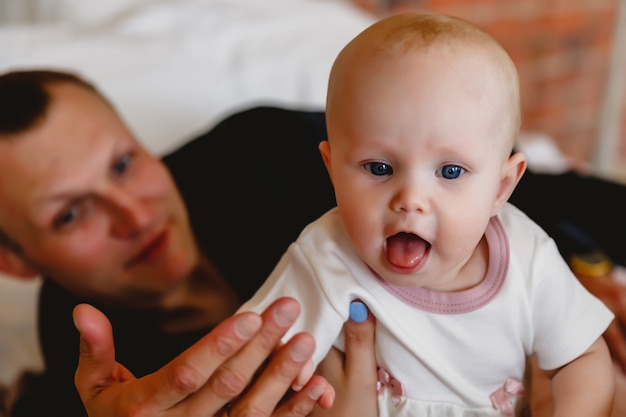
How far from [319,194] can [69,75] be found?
1.42 feet

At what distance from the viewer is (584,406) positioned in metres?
0.59

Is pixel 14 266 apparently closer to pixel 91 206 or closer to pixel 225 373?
pixel 91 206

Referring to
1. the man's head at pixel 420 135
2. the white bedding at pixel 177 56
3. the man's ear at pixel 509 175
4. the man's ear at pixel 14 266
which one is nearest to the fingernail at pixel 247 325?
the man's head at pixel 420 135

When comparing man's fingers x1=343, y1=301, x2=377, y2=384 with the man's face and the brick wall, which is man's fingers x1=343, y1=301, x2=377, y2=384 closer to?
the man's face

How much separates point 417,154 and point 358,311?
0.54 ft

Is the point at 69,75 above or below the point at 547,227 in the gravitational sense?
above

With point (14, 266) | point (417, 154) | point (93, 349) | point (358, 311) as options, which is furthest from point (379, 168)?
point (14, 266)

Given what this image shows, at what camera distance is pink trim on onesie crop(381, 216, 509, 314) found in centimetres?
60

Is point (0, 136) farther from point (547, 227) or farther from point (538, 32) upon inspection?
point (538, 32)

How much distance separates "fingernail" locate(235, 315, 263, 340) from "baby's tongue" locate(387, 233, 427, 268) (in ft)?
0.37

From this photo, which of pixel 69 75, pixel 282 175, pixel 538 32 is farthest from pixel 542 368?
pixel 538 32

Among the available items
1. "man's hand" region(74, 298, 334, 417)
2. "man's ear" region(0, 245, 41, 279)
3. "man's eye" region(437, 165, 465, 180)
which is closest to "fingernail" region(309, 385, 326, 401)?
"man's hand" region(74, 298, 334, 417)

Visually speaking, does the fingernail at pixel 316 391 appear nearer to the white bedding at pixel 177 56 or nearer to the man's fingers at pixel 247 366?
the man's fingers at pixel 247 366

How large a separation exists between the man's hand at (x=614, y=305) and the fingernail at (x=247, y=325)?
0.44m
